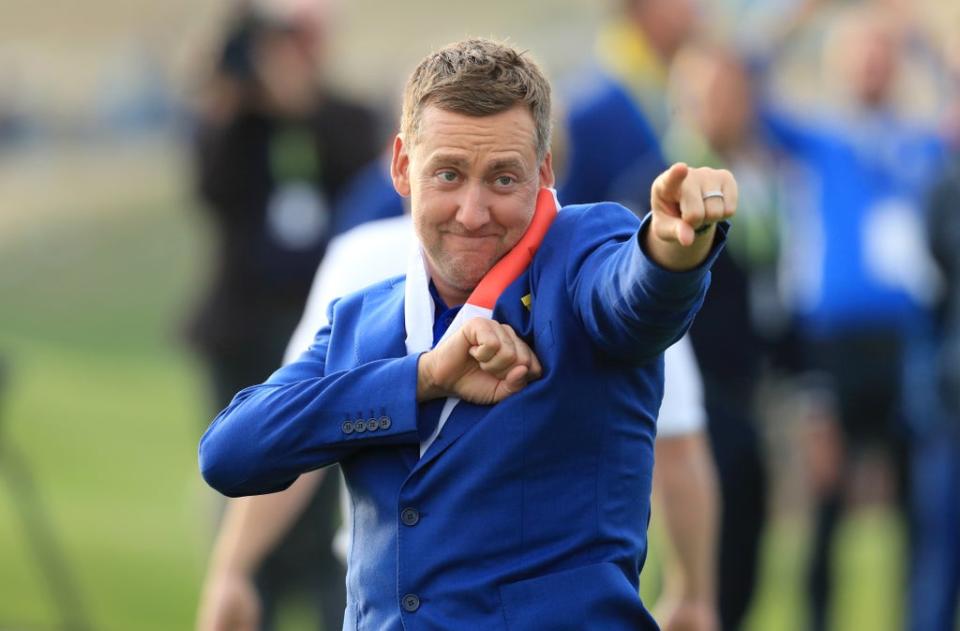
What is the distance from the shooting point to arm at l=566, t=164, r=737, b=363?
9.67 feet

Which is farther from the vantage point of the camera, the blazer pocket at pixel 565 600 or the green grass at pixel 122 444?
the green grass at pixel 122 444

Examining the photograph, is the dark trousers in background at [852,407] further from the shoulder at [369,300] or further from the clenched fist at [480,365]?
the clenched fist at [480,365]

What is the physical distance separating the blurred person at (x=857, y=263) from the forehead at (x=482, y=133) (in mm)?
5212

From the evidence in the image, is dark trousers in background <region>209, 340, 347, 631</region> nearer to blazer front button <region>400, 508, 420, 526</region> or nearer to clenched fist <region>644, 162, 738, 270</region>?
blazer front button <region>400, 508, 420, 526</region>

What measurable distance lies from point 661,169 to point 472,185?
4.08 meters

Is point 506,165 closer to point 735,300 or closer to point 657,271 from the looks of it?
point 657,271

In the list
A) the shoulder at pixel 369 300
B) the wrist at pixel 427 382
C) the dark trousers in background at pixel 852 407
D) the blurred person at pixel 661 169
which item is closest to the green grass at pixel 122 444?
the dark trousers in background at pixel 852 407

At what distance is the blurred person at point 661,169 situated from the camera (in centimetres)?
741

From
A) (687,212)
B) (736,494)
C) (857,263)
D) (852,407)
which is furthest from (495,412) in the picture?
(852,407)

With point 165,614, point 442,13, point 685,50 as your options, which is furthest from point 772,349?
point 442,13

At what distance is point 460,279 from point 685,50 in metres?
4.89

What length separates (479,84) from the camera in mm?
3318

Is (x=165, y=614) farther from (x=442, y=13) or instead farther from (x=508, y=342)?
(x=442, y=13)

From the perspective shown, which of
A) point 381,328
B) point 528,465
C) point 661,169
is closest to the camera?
point 528,465
